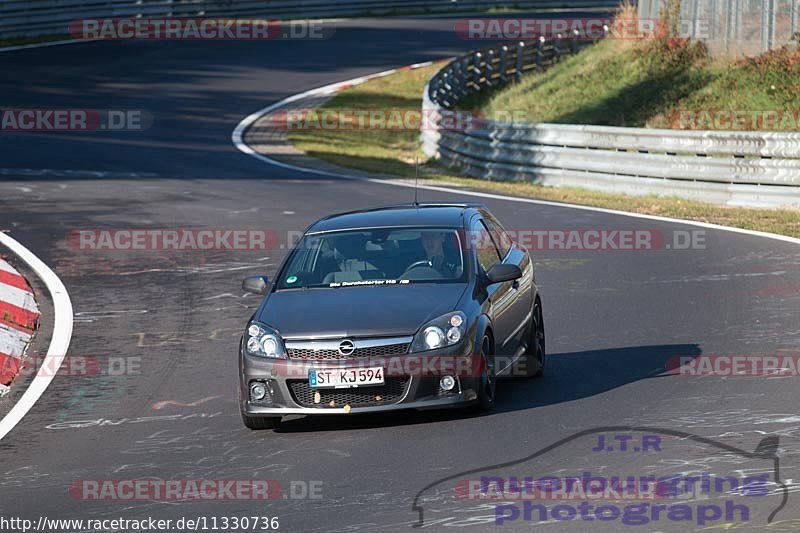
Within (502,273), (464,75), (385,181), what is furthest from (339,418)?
(464,75)

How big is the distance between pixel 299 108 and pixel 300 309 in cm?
2920

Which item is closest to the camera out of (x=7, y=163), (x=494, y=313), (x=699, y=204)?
(x=494, y=313)

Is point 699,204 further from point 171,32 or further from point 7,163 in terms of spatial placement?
point 171,32

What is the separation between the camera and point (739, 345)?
11914mm

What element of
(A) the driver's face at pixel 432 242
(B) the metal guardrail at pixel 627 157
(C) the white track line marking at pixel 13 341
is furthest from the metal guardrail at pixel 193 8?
(A) the driver's face at pixel 432 242

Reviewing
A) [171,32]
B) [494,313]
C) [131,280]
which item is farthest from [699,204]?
[171,32]

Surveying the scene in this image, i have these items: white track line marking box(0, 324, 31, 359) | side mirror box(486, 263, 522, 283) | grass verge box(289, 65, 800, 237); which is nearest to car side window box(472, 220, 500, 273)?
side mirror box(486, 263, 522, 283)

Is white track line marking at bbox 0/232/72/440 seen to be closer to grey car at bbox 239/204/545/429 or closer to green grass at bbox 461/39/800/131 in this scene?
grey car at bbox 239/204/545/429

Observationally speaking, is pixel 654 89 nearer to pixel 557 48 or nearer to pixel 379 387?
pixel 557 48

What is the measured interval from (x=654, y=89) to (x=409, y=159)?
5.62 meters

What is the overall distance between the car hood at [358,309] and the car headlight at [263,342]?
63 mm

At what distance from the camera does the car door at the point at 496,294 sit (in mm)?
10453

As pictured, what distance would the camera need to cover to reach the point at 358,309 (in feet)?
32.3

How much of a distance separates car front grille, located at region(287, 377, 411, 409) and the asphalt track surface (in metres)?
0.22
